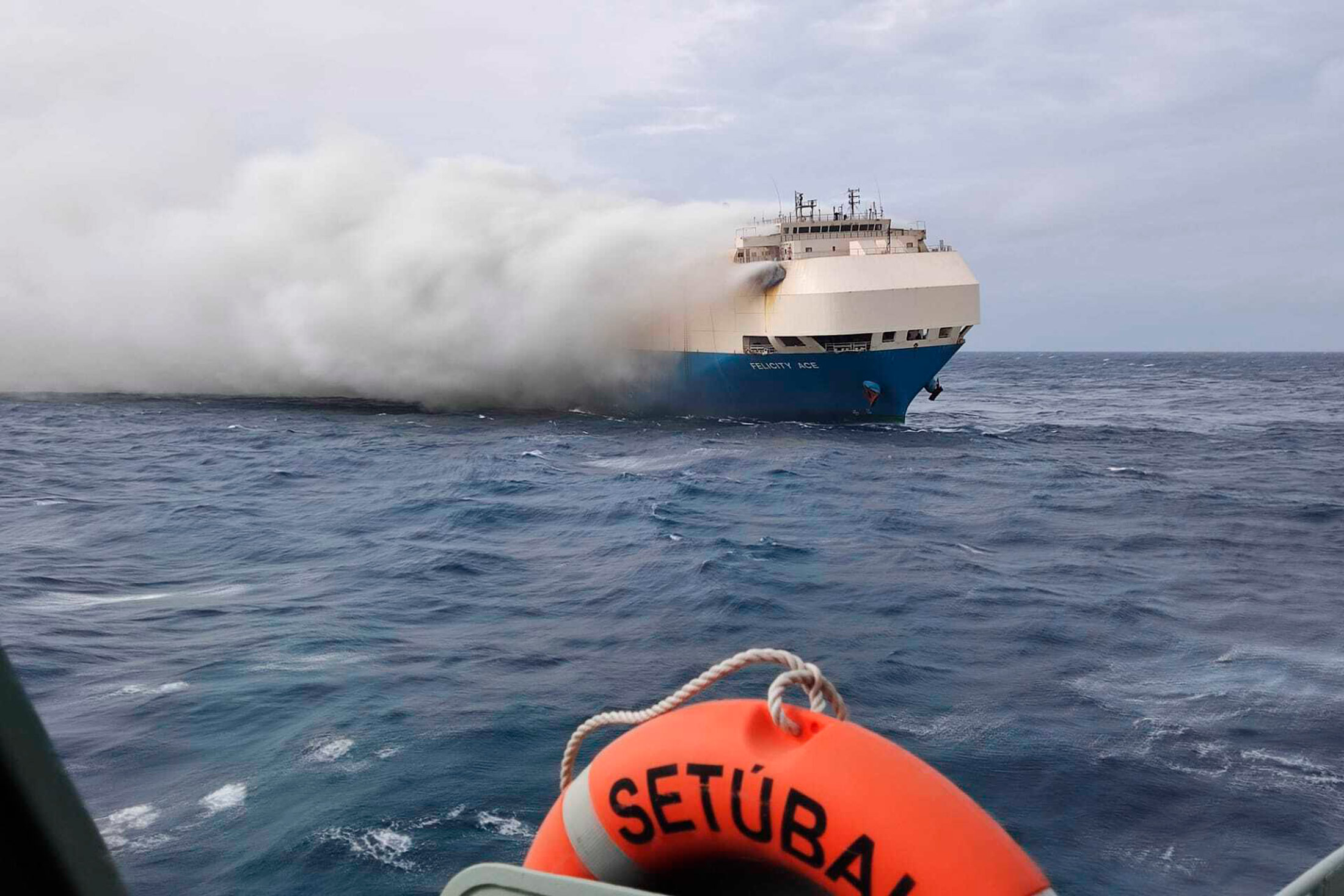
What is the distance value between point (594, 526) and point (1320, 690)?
39.9ft

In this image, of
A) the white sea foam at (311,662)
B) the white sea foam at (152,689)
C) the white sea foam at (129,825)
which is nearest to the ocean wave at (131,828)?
the white sea foam at (129,825)

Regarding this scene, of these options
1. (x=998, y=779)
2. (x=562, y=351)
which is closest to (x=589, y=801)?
(x=998, y=779)

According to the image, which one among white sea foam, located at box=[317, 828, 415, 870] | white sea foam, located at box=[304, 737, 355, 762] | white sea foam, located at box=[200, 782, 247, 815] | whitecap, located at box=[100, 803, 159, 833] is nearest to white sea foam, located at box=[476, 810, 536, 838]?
white sea foam, located at box=[317, 828, 415, 870]

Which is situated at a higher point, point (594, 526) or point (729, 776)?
point (729, 776)

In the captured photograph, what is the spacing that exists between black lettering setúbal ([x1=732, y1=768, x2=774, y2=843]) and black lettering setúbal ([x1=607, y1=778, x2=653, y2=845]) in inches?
9.7

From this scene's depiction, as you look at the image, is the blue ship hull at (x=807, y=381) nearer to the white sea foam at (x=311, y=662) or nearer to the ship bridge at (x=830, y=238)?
the ship bridge at (x=830, y=238)

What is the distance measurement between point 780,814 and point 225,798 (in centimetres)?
727

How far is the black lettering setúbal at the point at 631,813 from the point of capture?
2.47 meters

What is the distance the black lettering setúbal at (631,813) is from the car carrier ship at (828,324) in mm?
34538

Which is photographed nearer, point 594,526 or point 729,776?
point 729,776

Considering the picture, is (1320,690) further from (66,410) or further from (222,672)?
(66,410)

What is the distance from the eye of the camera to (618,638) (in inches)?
490

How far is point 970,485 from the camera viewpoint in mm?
25656

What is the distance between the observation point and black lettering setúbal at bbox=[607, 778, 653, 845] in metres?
2.47
